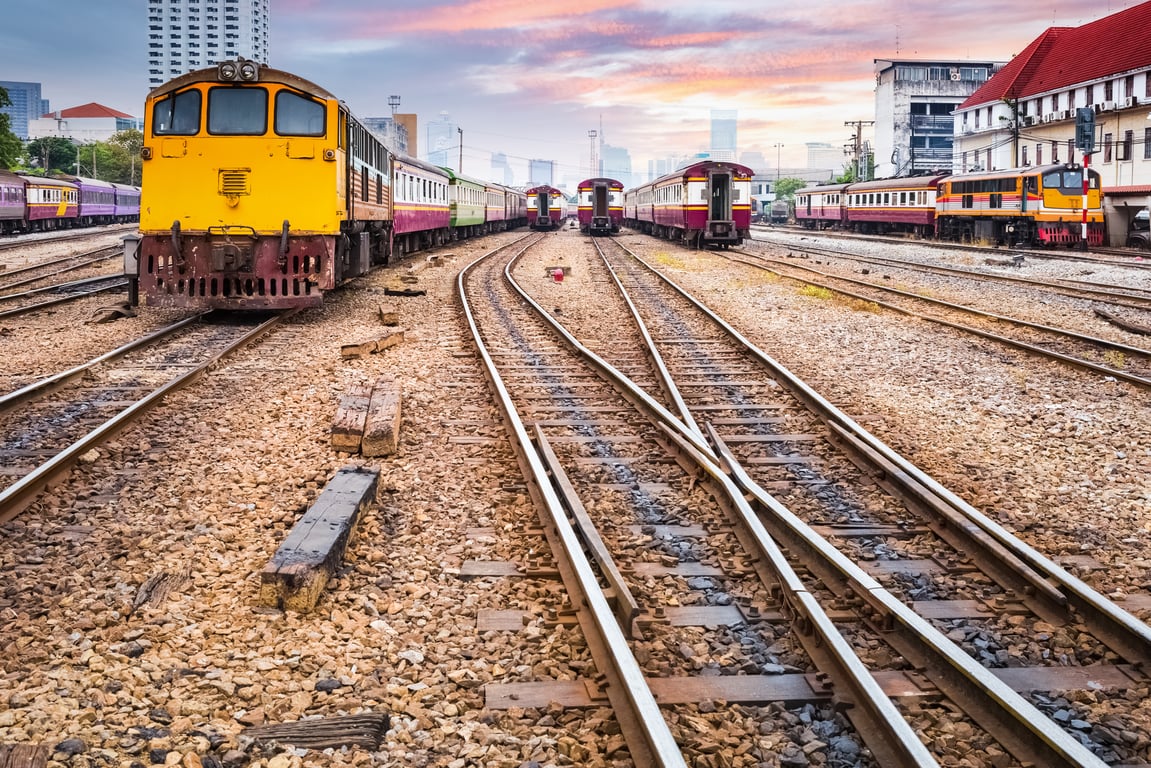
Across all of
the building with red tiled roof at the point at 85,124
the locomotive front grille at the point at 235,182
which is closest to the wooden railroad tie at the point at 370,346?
the locomotive front grille at the point at 235,182

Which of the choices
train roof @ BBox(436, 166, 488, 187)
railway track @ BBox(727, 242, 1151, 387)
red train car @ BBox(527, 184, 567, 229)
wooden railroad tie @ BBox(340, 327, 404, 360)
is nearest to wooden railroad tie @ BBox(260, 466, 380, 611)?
wooden railroad tie @ BBox(340, 327, 404, 360)

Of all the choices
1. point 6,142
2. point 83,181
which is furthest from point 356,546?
point 6,142

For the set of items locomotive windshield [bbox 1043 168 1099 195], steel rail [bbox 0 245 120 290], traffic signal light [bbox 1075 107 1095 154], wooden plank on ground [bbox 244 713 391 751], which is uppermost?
traffic signal light [bbox 1075 107 1095 154]

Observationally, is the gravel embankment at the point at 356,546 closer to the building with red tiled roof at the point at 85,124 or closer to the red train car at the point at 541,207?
the red train car at the point at 541,207

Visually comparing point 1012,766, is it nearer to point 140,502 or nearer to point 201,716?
point 201,716

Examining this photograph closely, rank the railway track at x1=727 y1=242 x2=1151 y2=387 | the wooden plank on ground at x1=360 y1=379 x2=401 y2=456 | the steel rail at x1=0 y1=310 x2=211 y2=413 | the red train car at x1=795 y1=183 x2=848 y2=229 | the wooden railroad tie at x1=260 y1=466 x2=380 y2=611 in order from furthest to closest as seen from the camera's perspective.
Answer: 1. the red train car at x1=795 y1=183 x2=848 y2=229
2. the railway track at x1=727 y1=242 x2=1151 y2=387
3. the steel rail at x1=0 y1=310 x2=211 y2=413
4. the wooden plank on ground at x1=360 y1=379 x2=401 y2=456
5. the wooden railroad tie at x1=260 y1=466 x2=380 y2=611

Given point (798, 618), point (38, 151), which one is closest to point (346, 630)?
point (798, 618)

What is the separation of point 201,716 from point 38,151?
340 ft

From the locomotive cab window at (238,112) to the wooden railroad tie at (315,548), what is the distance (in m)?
8.58

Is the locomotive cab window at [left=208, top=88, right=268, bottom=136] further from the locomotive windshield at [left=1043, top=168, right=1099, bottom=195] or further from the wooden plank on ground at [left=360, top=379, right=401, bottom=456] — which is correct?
the locomotive windshield at [left=1043, top=168, right=1099, bottom=195]

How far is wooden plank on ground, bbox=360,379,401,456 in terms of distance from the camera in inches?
266

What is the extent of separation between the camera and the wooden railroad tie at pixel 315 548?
429 cm

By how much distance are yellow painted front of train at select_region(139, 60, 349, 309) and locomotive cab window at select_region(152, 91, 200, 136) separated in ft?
0.04

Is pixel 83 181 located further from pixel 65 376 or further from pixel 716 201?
pixel 65 376
